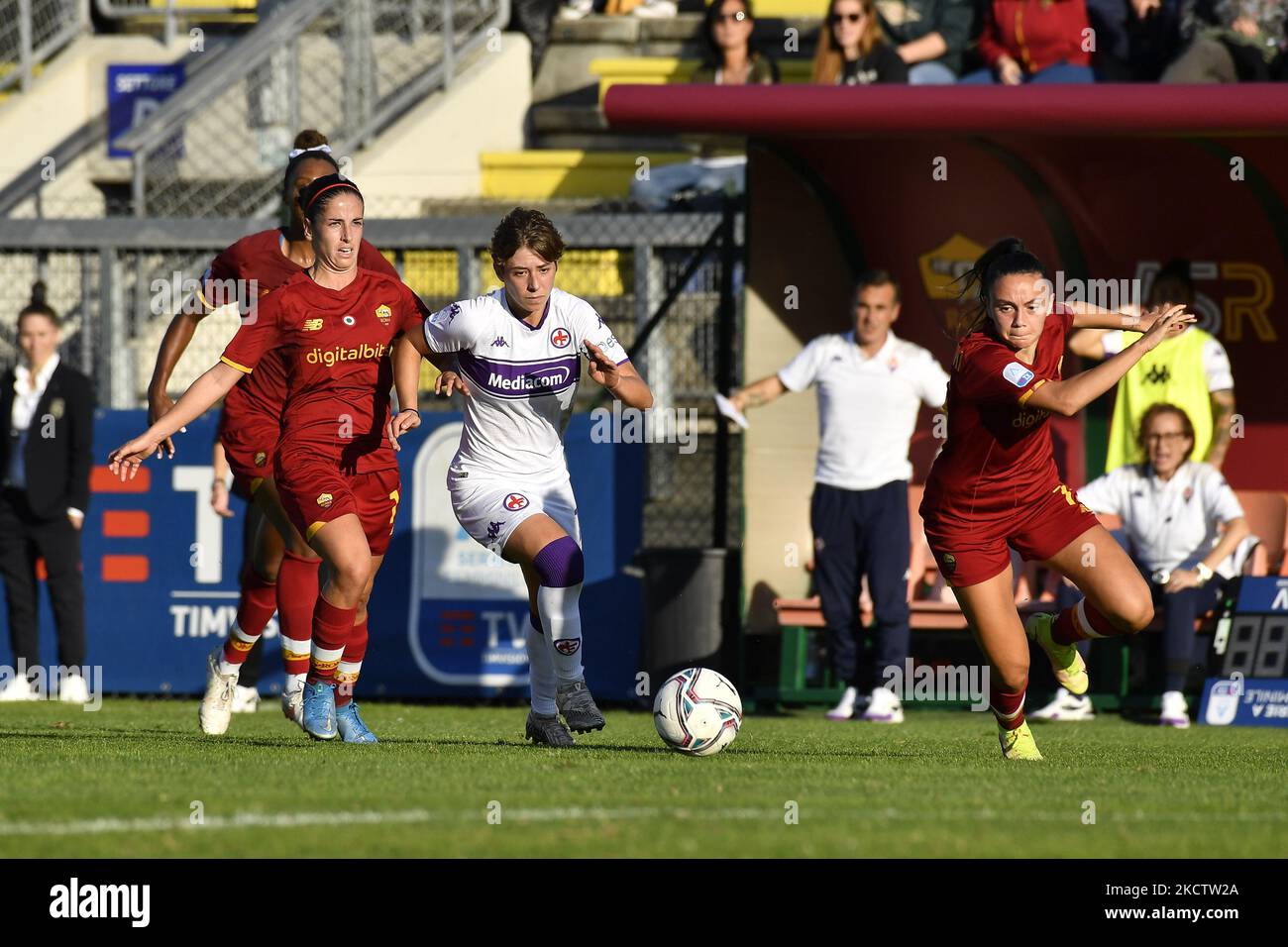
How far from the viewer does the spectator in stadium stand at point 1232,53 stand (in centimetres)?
1362

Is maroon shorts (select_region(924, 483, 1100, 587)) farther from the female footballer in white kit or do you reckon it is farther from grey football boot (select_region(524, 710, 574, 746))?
grey football boot (select_region(524, 710, 574, 746))

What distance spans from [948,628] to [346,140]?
25.1ft

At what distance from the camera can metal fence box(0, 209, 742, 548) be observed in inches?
499

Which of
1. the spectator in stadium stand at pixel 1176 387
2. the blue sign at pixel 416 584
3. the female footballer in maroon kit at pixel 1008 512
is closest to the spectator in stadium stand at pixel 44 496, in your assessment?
the blue sign at pixel 416 584

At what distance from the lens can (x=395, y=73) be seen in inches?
679

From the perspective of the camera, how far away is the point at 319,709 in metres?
8.05

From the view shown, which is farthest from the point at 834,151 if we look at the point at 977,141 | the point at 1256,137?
the point at 1256,137

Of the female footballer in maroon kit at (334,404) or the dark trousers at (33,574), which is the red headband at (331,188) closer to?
the female footballer in maroon kit at (334,404)

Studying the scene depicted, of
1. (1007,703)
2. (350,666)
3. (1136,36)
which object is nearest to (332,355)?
(350,666)

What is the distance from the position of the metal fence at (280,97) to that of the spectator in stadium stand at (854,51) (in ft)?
15.2

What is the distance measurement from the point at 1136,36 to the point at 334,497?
891cm

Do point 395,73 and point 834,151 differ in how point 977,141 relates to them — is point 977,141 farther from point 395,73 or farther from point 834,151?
point 395,73

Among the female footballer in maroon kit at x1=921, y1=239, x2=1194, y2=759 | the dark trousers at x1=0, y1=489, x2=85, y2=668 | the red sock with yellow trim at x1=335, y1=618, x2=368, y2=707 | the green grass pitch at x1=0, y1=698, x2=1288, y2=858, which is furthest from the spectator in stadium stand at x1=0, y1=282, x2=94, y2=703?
the female footballer in maroon kit at x1=921, y1=239, x2=1194, y2=759

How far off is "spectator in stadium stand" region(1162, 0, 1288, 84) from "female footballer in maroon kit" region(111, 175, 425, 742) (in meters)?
7.52
